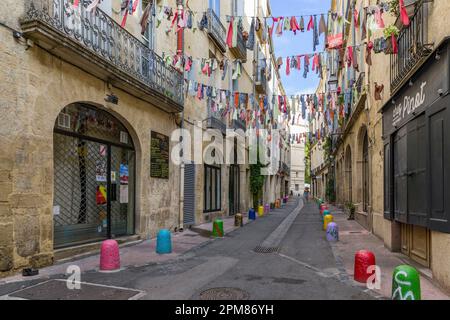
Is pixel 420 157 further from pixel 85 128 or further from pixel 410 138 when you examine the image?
pixel 85 128

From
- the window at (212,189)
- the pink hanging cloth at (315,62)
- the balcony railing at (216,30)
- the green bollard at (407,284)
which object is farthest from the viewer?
the window at (212,189)

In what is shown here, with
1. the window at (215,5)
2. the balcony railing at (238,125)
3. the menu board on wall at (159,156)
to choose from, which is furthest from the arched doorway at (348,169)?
the menu board on wall at (159,156)

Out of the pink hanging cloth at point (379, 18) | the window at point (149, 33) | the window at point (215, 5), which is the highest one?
the window at point (215, 5)

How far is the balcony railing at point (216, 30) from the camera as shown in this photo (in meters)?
15.8

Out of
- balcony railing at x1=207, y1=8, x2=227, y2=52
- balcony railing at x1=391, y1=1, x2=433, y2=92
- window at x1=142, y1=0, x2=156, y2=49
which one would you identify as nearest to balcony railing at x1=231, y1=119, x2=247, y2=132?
balcony railing at x1=207, y1=8, x2=227, y2=52

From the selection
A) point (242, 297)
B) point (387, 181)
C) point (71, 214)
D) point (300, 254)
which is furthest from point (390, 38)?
point (71, 214)

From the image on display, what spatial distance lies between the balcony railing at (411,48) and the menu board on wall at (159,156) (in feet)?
21.8

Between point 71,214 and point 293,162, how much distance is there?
5927cm

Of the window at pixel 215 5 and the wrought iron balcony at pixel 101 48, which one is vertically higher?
the window at pixel 215 5

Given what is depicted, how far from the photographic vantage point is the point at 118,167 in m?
10.1

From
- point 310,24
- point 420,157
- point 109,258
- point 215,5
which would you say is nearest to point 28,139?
point 109,258

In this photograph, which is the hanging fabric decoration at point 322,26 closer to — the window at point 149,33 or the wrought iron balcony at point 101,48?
the wrought iron balcony at point 101,48

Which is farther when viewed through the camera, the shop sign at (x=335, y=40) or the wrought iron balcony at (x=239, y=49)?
the wrought iron balcony at (x=239, y=49)
